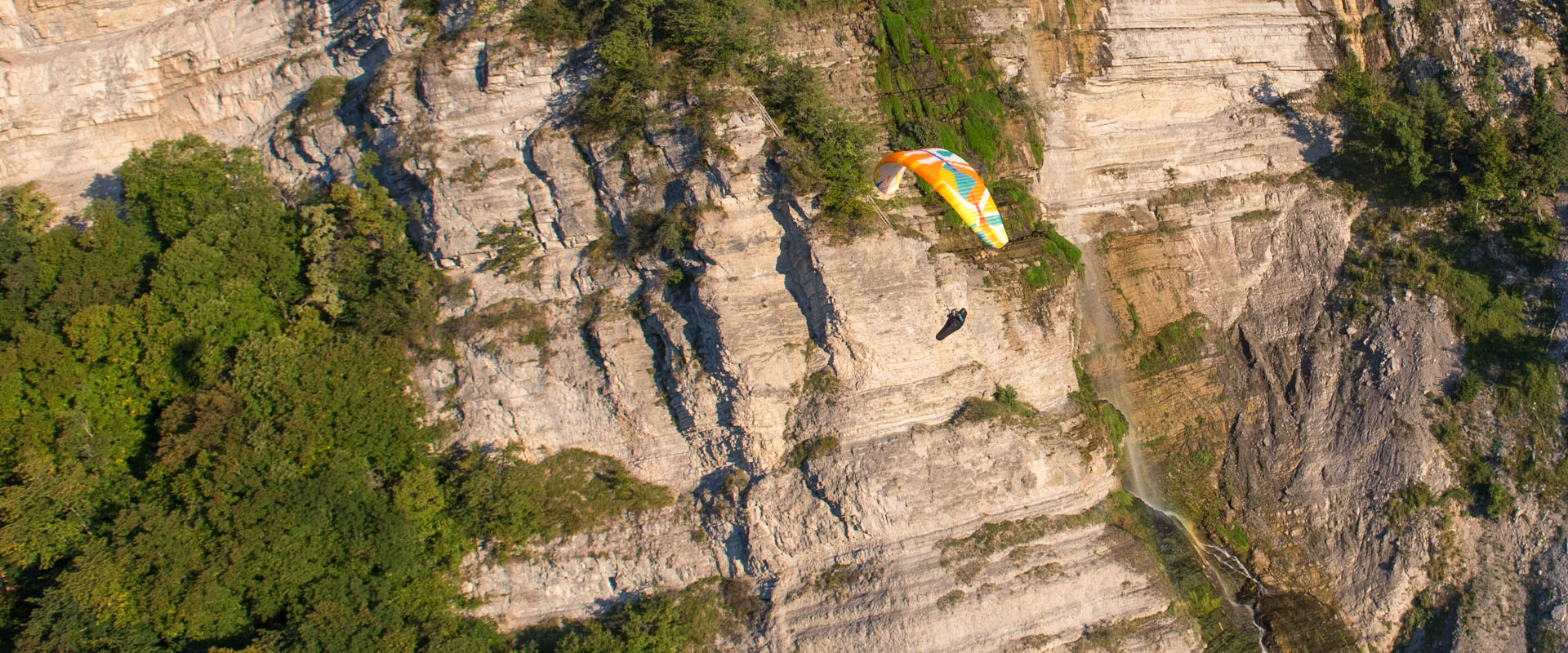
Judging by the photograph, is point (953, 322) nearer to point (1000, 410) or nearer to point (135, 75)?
point (1000, 410)

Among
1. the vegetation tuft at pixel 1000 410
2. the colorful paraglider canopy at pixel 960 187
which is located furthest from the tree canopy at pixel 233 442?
the colorful paraglider canopy at pixel 960 187

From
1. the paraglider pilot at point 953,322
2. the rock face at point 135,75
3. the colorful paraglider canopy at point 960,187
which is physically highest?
the rock face at point 135,75

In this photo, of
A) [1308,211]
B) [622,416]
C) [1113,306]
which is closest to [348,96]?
[622,416]

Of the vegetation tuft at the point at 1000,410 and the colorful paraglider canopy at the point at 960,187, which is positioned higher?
the colorful paraglider canopy at the point at 960,187

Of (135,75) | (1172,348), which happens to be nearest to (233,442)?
(135,75)

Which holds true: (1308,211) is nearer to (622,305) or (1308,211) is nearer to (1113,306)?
(1113,306)

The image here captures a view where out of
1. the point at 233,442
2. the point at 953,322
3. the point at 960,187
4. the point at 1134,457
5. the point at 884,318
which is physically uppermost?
the point at 960,187

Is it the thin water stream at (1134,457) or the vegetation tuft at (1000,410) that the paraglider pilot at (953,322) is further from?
the thin water stream at (1134,457)
